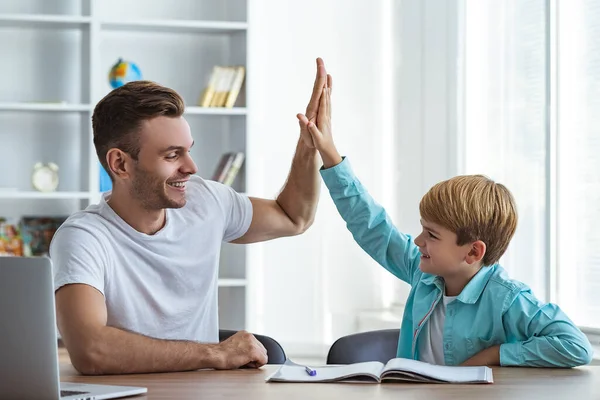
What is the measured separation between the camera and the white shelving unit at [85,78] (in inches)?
168

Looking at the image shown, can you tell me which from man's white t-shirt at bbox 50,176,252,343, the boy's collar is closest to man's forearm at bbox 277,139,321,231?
man's white t-shirt at bbox 50,176,252,343

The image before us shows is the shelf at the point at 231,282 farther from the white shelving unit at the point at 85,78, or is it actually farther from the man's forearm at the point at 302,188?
the man's forearm at the point at 302,188

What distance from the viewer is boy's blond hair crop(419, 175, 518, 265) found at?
6.99 ft

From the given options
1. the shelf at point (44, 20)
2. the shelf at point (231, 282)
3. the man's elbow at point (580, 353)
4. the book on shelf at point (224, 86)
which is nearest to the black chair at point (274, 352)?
the man's elbow at point (580, 353)

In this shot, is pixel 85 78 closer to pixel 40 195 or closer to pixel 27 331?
pixel 40 195

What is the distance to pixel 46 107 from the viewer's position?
13.5 feet

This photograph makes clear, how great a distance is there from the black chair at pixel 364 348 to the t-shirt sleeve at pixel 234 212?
46 cm

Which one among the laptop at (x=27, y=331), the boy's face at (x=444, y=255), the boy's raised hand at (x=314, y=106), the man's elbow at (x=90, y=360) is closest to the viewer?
the laptop at (x=27, y=331)

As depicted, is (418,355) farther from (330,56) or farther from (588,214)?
(330,56)

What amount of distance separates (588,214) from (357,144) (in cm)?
167

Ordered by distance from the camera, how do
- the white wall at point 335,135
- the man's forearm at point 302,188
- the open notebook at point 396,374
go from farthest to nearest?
1. the white wall at point 335,135
2. the man's forearm at point 302,188
3. the open notebook at point 396,374

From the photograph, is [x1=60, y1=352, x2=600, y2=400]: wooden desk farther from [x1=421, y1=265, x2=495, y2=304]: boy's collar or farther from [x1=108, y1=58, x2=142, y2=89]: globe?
[x1=108, y1=58, x2=142, y2=89]: globe

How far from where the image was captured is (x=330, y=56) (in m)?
4.61

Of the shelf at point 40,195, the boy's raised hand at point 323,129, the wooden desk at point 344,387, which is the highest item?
the boy's raised hand at point 323,129
